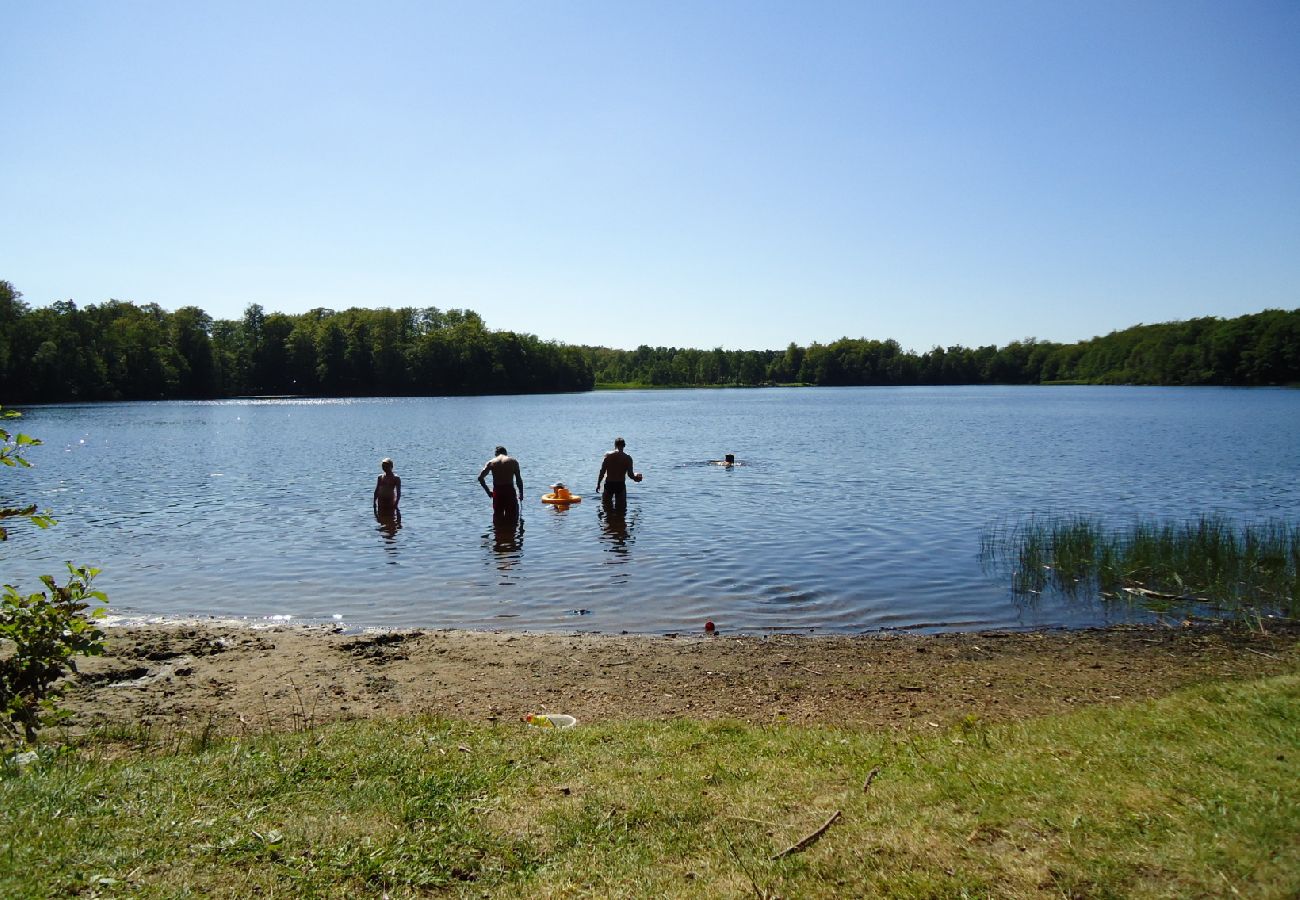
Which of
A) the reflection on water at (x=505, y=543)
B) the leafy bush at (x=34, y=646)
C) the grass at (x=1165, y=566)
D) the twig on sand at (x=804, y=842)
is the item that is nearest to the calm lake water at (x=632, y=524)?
the reflection on water at (x=505, y=543)

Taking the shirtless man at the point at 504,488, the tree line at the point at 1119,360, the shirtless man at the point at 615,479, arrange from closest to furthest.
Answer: the shirtless man at the point at 504,488 → the shirtless man at the point at 615,479 → the tree line at the point at 1119,360

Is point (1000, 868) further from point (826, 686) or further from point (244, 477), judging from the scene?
point (244, 477)

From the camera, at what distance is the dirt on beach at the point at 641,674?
24.3 feet

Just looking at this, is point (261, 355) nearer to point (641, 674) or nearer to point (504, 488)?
point (504, 488)

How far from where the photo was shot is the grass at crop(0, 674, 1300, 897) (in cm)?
379

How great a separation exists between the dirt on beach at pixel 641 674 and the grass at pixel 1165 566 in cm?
186

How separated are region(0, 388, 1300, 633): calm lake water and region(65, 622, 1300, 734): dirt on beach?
134 centimetres

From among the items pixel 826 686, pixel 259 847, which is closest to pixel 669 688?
pixel 826 686

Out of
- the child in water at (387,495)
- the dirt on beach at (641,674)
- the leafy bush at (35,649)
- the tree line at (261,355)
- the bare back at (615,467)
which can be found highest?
the tree line at (261,355)

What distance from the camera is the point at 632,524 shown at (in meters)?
19.6

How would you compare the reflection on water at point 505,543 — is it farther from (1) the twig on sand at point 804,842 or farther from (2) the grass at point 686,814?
(1) the twig on sand at point 804,842

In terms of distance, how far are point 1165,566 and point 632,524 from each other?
10.8 metres

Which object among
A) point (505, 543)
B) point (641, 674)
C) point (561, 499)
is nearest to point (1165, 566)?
point (641, 674)

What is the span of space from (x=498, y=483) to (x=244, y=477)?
16.4m
